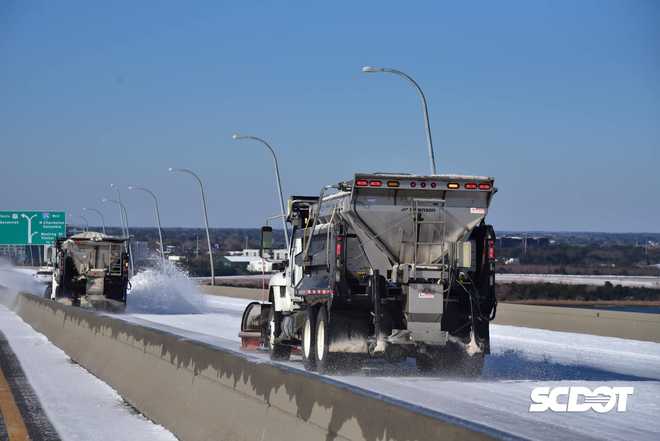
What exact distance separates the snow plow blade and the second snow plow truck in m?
4.96

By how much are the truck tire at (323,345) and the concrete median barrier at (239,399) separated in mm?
3013

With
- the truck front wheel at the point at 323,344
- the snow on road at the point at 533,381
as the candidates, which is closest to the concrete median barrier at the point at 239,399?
the snow on road at the point at 533,381

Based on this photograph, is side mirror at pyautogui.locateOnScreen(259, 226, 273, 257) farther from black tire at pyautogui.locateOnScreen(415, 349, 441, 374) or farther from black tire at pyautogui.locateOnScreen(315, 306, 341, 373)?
black tire at pyautogui.locateOnScreen(415, 349, 441, 374)

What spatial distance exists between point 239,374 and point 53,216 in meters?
74.7

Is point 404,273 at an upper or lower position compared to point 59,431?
upper

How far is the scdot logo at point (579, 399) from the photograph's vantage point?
14891 millimetres

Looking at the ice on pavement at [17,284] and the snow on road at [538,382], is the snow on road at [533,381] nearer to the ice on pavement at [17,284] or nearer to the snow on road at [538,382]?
the snow on road at [538,382]

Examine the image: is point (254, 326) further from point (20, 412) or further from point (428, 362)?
point (20, 412)

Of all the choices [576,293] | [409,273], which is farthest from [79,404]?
[576,293]

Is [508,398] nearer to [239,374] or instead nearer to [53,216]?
[239,374]

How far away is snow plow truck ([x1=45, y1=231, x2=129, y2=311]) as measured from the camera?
152 ft

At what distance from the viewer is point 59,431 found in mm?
13172

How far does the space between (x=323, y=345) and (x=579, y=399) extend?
4225mm

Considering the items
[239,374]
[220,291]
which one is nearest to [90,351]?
[239,374]
